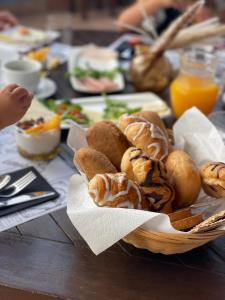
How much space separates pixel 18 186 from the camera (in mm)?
898

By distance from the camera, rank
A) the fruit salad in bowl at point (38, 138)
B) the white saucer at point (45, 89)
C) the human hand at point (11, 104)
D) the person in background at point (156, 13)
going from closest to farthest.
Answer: the human hand at point (11, 104) → the fruit salad in bowl at point (38, 138) → the white saucer at point (45, 89) → the person in background at point (156, 13)

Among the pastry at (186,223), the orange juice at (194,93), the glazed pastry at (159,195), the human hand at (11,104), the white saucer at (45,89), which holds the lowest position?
the orange juice at (194,93)

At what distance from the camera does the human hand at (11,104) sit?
797mm

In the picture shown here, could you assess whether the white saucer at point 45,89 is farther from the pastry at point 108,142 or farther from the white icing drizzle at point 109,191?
the white icing drizzle at point 109,191

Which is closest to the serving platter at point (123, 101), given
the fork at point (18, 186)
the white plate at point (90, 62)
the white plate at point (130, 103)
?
the white plate at point (130, 103)

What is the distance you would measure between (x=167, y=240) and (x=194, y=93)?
665 mm

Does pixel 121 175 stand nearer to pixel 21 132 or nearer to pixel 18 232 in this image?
pixel 18 232

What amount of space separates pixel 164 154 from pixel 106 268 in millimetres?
237

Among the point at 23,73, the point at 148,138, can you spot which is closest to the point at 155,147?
the point at 148,138

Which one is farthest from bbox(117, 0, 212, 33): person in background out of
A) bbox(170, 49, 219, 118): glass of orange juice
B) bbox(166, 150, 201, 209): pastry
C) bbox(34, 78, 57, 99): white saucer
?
bbox(166, 150, 201, 209): pastry

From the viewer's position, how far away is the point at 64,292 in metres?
0.67

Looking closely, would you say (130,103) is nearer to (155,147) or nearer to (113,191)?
(155,147)

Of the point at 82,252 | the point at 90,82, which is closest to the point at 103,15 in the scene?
the point at 90,82

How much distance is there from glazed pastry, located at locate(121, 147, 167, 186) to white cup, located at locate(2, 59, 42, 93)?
65 centimetres
